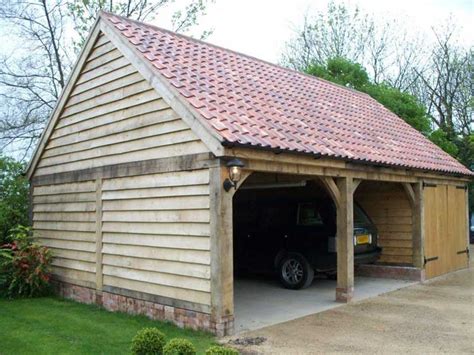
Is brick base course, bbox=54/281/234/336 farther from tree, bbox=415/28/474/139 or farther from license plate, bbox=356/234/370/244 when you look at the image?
tree, bbox=415/28/474/139

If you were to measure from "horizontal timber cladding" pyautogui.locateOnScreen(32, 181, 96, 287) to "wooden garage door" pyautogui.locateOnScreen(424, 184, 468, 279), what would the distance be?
699cm

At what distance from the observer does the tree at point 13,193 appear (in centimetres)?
1167

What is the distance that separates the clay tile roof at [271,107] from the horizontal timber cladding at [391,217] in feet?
3.25

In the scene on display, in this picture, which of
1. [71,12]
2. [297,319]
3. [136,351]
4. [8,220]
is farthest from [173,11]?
[136,351]

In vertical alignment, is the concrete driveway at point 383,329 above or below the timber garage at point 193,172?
below

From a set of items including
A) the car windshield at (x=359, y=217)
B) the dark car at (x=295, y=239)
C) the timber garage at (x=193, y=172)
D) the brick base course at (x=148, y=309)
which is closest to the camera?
the brick base course at (x=148, y=309)

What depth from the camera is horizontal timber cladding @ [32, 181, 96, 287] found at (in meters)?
9.16

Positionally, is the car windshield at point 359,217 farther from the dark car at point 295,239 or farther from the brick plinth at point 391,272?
the brick plinth at point 391,272

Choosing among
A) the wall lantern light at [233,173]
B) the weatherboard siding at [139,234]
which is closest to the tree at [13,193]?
the weatherboard siding at [139,234]

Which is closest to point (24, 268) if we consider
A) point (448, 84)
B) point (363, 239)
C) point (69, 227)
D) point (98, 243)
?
point (69, 227)

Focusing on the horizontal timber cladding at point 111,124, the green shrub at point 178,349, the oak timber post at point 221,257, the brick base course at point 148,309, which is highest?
the horizontal timber cladding at point 111,124

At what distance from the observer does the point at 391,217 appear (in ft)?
36.9

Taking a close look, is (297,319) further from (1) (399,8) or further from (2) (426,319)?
(1) (399,8)

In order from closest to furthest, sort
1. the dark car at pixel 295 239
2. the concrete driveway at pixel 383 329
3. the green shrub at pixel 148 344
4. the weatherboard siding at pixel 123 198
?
the green shrub at pixel 148 344 < the concrete driveway at pixel 383 329 < the weatherboard siding at pixel 123 198 < the dark car at pixel 295 239
